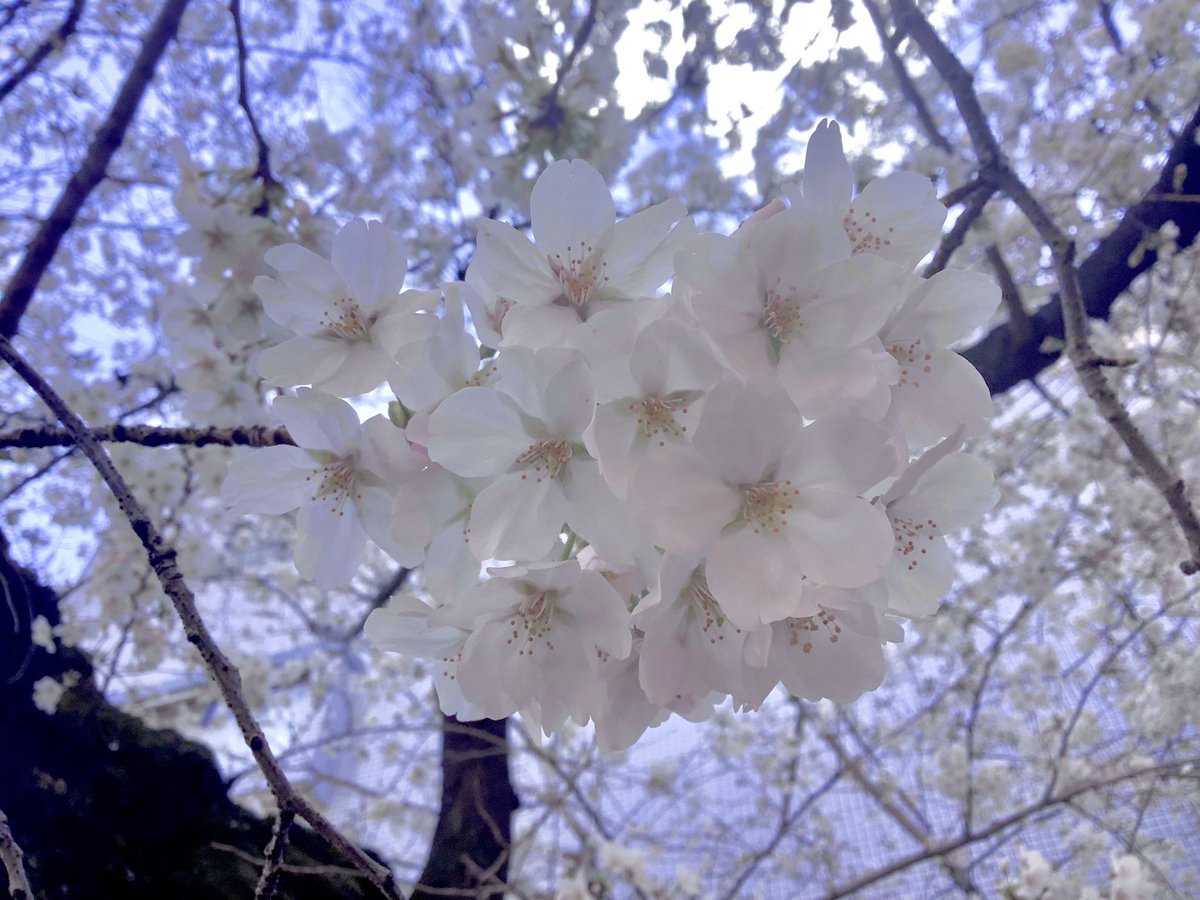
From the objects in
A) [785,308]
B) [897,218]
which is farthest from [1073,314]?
[785,308]

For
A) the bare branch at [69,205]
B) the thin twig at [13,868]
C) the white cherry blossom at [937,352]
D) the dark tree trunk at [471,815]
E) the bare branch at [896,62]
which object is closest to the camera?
the thin twig at [13,868]

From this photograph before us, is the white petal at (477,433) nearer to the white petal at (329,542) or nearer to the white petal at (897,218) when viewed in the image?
the white petal at (329,542)

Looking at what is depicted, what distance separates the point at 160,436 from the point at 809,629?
63 cm

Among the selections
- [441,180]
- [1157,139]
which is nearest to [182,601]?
[441,180]

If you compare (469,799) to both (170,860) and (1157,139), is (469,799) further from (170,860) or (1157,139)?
(1157,139)

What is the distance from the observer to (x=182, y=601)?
535mm

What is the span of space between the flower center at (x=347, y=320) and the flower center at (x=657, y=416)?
0.28 m

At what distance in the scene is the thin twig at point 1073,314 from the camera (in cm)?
68

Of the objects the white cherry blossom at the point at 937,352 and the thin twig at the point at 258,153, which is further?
the thin twig at the point at 258,153

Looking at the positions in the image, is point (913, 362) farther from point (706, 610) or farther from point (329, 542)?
point (329, 542)

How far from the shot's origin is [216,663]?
1.67 ft

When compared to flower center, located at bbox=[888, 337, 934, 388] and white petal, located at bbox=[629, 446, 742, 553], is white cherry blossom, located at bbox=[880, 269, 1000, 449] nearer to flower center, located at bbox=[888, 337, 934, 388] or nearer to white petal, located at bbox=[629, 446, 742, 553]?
flower center, located at bbox=[888, 337, 934, 388]

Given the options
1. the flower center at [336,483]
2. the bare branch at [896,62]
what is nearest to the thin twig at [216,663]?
the flower center at [336,483]

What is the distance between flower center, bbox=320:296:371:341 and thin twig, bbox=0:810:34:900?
16.9 inches
